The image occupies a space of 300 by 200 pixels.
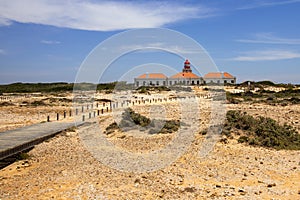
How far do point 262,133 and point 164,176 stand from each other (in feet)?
21.6

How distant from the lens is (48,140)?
47.9 feet

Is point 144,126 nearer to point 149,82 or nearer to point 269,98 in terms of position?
point 269,98

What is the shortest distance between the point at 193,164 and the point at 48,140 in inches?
264

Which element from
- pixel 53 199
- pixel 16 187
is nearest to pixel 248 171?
pixel 53 199

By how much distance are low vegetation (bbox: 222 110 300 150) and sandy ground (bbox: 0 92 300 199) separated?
679 mm

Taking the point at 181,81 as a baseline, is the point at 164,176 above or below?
below

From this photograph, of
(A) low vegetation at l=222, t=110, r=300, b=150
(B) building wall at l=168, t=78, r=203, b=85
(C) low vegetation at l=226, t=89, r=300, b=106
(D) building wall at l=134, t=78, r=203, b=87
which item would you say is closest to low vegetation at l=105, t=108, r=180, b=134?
(A) low vegetation at l=222, t=110, r=300, b=150

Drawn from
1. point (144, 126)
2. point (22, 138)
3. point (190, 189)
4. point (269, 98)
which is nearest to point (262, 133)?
point (144, 126)

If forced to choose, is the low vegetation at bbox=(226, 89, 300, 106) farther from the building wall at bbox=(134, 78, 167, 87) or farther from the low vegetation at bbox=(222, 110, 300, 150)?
the building wall at bbox=(134, 78, 167, 87)

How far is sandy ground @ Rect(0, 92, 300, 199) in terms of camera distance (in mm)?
8500

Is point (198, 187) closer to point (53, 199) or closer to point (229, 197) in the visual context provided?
point (229, 197)

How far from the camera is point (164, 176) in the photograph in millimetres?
9797

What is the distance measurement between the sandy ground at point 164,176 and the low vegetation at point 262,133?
0.68 metres

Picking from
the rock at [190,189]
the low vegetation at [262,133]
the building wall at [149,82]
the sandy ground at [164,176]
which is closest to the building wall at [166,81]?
the building wall at [149,82]
